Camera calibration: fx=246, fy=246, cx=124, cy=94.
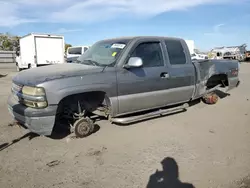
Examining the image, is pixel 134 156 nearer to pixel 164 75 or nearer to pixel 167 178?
pixel 167 178

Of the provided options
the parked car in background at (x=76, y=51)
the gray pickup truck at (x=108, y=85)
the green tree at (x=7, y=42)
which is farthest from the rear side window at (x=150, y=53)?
the green tree at (x=7, y=42)

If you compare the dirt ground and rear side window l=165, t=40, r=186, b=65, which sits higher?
rear side window l=165, t=40, r=186, b=65

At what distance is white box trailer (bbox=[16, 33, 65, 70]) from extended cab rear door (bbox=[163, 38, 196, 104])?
16.0 metres

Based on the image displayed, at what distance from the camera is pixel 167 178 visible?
3.21 m

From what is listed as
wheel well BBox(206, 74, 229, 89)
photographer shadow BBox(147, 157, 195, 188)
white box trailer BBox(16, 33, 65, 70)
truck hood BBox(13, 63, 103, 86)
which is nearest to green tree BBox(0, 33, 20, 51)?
white box trailer BBox(16, 33, 65, 70)

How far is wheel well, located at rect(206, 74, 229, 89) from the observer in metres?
7.11

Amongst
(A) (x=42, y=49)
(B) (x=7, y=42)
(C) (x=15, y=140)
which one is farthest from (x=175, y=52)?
(B) (x=7, y=42)

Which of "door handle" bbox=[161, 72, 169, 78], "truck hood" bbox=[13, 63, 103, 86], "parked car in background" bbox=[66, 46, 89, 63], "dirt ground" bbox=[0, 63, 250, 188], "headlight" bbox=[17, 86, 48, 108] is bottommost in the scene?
"dirt ground" bbox=[0, 63, 250, 188]

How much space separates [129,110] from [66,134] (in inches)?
52.2

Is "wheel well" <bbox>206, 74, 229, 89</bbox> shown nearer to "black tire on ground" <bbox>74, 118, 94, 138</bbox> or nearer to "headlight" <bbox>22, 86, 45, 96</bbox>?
"black tire on ground" <bbox>74, 118, 94, 138</bbox>

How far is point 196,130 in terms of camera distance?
5.03 meters

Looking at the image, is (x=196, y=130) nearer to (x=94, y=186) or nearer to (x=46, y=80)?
(x=94, y=186)

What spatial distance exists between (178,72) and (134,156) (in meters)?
2.42

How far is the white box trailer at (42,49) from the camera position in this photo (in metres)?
19.5
